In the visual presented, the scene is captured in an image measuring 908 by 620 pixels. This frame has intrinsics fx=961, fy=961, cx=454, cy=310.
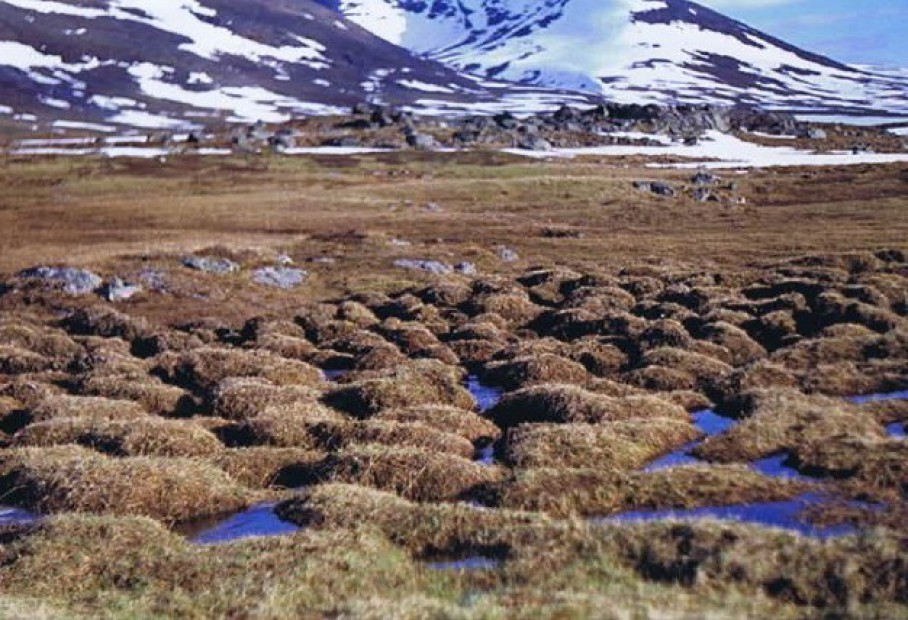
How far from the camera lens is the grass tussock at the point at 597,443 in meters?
24.1

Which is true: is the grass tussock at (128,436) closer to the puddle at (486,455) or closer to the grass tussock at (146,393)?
the grass tussock at (146,393)

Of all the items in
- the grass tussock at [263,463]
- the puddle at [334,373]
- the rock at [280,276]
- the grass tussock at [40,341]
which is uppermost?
the grass tussock at [263,463]

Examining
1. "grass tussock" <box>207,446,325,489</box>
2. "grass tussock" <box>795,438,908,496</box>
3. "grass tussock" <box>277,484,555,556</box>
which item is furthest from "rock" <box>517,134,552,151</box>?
"grass tussock" <box>277,484,555,556</box>

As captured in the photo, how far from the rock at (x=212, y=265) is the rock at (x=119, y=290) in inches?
232

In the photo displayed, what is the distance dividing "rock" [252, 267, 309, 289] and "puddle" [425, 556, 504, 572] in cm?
4509

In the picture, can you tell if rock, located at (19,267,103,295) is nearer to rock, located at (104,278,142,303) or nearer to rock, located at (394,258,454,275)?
rock, located at (104,278,142,303)

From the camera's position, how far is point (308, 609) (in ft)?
48.5

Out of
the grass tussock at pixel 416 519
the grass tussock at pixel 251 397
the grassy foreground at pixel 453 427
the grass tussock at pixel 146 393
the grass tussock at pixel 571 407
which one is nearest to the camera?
the grassy foreground at pixel 453 427

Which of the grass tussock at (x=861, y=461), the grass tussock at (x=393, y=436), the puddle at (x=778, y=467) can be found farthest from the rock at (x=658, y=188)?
the grass tussock at (x=861, y=461)

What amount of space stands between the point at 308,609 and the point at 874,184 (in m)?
108

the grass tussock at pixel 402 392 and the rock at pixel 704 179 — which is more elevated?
the rock at pixel 704 179

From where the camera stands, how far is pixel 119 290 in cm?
5562

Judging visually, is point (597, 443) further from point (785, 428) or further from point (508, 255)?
point (508, 255)

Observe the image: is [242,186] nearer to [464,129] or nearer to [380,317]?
[380,317]
